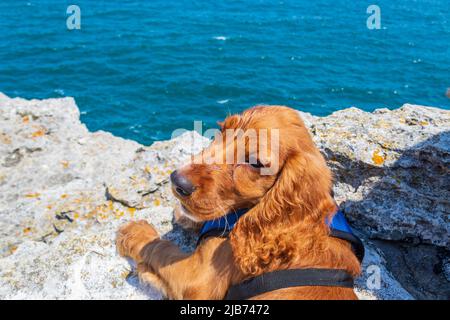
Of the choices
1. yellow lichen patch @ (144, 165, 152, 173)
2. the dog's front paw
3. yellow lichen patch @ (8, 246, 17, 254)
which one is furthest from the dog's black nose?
yellow lichen patch @ (8, 246, 17, 254)

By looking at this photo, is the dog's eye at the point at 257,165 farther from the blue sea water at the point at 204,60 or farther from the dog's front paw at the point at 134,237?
the blue sea water at the point at 204,60

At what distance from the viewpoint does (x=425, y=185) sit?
522 cm

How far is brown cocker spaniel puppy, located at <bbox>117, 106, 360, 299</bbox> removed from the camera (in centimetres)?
370

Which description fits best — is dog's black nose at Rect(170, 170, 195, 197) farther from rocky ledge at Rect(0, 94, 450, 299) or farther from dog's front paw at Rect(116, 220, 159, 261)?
rocky ledge at Rect(0, 94, 450, 299)

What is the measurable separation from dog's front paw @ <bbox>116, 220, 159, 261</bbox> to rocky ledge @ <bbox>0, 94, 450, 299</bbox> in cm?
16

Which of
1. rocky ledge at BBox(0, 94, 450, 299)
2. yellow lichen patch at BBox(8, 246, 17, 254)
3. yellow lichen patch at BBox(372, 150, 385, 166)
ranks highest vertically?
yellow lichen patch at BBox(372, 150, 385, 166)

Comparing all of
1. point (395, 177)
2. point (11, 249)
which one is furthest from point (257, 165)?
point (11, 249)

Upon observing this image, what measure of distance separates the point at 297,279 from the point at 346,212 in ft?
7.03

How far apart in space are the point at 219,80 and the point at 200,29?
9.32 m

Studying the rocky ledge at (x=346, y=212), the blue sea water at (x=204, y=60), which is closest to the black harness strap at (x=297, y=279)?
the rocky ledge at (x=346, y=212)

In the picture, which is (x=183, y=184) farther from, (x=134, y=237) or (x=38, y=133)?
(x=38, y=133)

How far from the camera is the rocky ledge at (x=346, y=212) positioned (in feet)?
15.7

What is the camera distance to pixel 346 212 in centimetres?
546

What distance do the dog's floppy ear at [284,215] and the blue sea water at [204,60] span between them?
56.4 feet
